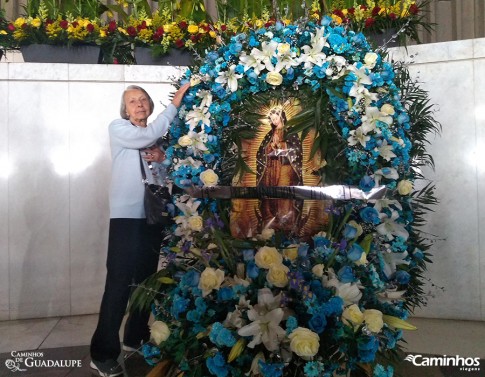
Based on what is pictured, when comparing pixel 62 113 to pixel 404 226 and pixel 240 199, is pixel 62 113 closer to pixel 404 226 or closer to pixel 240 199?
pixel 240 199

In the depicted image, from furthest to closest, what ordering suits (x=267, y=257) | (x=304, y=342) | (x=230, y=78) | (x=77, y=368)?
1. (x=77, y=368)
2. (x=230, y=78)
3. (x=267, y=257)
4. (x=304, y=342)

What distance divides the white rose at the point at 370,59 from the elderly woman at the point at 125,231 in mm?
1063

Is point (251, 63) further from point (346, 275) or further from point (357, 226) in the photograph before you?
point (346, 275)

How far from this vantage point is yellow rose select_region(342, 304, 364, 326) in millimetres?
2014

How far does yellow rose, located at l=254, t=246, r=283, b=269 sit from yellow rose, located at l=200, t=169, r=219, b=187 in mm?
408

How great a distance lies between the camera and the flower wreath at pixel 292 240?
200 cm

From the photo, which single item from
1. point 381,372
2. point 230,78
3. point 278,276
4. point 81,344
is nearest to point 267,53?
point 230,78

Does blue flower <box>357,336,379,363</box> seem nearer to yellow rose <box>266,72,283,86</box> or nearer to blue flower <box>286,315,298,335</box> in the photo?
blue flower <box>286,315,298,335</box>

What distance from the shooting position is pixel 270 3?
366cm

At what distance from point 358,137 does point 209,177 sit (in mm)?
613

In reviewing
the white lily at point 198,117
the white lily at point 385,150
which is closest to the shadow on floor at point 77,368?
the white lily at point 385,150

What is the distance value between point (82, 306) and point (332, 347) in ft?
6.18

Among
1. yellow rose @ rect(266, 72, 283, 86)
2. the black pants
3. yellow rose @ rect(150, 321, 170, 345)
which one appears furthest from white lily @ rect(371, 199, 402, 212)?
the black pants

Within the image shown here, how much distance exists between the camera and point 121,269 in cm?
283
